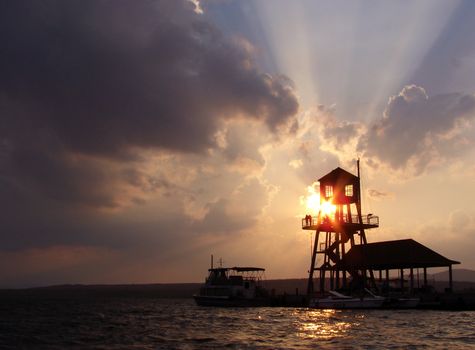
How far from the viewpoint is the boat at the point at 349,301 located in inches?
2557

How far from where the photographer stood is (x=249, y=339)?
41562mm

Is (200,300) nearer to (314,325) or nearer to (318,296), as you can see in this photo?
(318,296)

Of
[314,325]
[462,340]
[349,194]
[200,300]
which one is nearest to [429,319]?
[314,325]

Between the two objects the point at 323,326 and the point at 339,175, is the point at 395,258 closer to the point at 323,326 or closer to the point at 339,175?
the point at 339,175

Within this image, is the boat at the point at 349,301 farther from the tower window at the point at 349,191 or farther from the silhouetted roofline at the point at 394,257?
the tower window at the point at 349,191

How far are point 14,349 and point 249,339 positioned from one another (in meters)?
16.1

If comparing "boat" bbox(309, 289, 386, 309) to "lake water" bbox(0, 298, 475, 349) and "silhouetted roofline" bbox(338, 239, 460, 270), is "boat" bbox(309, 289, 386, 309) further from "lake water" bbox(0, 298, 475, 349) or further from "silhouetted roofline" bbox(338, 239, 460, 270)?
"silhouetted roofline" bbox(338, 239, 460, 270)

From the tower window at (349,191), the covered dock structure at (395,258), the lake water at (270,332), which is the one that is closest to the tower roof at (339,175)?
the tower window at (349,191)

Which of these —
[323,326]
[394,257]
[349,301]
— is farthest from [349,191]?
[323,326]

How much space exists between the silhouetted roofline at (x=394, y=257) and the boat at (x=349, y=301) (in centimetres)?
398

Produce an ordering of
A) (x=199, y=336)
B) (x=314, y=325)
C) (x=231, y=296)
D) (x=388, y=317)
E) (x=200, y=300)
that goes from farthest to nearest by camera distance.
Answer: (x=200, y=300) < (x=231, y=296) < (x=388, y=317) < (x=314, y=325) < (x=199, y=336)

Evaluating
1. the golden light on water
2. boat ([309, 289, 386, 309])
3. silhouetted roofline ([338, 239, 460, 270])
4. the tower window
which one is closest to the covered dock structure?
silhouetted roofline ([338, 239, 460, 270])

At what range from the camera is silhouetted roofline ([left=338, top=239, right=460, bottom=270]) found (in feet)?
217

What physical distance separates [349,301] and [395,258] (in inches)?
293
